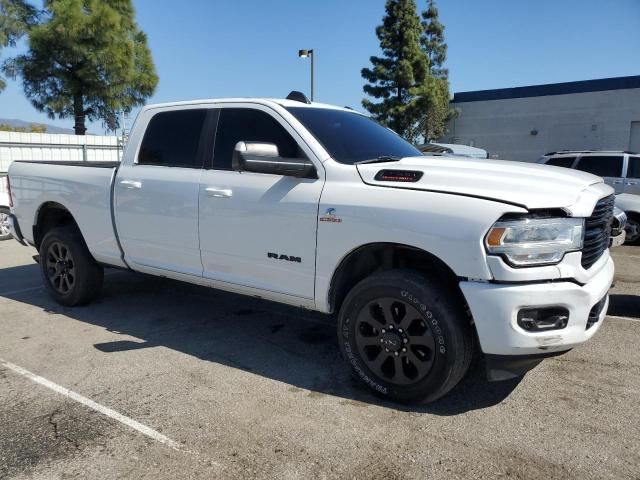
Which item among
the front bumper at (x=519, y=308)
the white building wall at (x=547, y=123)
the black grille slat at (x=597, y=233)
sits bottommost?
the front bumper at (x=519, y=308)

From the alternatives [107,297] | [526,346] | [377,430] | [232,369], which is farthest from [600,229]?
[107,297]

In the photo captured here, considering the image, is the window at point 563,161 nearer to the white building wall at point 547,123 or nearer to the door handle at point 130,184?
the door handle at point 130,184

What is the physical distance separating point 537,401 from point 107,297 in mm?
4629

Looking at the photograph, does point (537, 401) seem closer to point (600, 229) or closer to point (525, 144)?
point (600, 229)

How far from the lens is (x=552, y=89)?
105ft

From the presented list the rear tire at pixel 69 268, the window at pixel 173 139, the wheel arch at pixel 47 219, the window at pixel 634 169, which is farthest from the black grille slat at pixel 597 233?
the window at pixel 634 169

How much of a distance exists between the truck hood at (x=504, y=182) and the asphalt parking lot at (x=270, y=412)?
1.31 metres

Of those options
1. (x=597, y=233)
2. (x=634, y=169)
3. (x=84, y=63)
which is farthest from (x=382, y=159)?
(x=84, y=63)

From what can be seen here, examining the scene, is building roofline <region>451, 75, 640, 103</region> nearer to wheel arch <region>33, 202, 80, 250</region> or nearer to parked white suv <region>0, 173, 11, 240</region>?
parked white suv <region>0, 173, 11, 240</region>

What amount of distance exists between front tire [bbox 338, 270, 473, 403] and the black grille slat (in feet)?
2.59

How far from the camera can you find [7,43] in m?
26.5

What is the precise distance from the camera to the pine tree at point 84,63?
24488 millimetres

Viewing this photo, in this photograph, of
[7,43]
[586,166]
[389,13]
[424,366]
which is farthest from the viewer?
[389,13]

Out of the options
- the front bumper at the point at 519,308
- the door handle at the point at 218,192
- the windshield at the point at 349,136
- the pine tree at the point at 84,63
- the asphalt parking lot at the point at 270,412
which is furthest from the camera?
the pine tree at the point at 84,63
